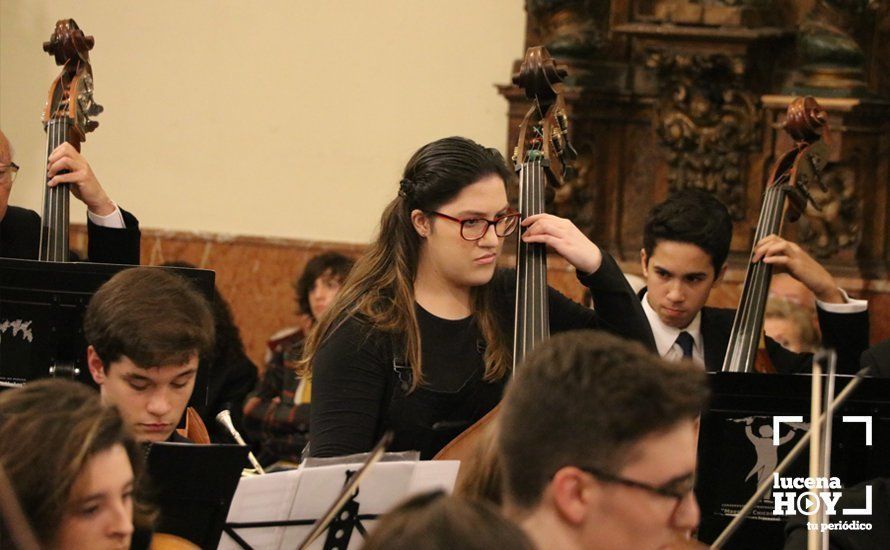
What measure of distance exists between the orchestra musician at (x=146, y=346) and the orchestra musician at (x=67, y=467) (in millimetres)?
676

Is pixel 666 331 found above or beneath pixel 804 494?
above

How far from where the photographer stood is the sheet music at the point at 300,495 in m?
2.30

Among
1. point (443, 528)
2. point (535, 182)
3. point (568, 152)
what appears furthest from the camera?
point (568, 152)

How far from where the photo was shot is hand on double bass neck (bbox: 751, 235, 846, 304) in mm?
3346

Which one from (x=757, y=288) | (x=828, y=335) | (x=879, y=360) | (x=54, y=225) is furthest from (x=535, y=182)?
(x=54, y=225)

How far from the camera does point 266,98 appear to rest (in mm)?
5551

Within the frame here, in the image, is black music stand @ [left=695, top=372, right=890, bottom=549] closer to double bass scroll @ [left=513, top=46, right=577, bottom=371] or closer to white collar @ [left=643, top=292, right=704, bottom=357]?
double bass scroll @ [left=513, top=46, right=577, bottom=371]

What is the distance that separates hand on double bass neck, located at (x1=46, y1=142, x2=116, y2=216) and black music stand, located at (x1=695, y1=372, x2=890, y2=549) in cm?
151

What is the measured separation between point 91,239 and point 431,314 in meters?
0.97

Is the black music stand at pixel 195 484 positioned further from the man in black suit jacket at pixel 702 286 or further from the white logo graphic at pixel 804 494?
the man in black suit jacket at pixel 702 286

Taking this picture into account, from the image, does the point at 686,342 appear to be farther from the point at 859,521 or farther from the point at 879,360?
the point at 859,521

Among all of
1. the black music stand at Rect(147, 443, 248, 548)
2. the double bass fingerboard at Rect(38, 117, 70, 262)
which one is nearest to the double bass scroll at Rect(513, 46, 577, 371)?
the black music stand at Rect(147, 443, 248, 548)

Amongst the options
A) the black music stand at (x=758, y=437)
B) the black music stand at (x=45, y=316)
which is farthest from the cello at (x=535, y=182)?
the black music stand at (x=45, y=316)

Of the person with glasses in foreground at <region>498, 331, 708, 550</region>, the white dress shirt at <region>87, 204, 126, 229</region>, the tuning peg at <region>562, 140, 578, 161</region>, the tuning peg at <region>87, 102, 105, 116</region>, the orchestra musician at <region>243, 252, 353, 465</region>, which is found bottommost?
the orchestra musician at <region>243, 252, 353, 465</region>
